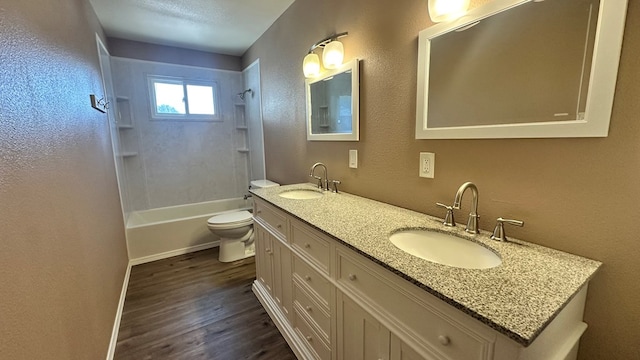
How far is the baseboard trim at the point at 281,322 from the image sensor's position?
1.50 metres

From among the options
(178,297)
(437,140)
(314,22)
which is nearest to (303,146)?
(314,22)

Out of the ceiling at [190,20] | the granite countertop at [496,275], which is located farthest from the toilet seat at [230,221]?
the ceiling at [190,20]

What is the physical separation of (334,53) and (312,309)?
5.13 feet

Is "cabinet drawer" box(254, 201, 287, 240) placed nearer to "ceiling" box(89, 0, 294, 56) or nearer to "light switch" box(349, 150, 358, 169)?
"light switch" box(349, 150, 358, 169)

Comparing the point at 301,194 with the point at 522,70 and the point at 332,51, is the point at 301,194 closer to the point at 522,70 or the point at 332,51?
the point at 332,51

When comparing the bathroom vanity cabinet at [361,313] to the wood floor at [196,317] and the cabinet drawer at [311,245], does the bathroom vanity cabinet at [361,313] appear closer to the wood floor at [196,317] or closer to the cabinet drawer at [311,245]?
the cabinet drawer at [311,245]

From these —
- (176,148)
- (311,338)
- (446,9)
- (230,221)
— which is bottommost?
(311,338)

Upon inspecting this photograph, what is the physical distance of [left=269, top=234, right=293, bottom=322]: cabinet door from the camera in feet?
5.24

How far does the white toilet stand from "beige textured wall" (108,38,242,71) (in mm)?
1873

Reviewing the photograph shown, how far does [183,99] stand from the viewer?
3451 millimetres

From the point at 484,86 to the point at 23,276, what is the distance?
1728 mm

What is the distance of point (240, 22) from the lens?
2590 millimetres

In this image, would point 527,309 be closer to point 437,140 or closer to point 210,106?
point 437,140

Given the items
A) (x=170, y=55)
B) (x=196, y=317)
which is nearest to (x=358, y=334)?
(x=196, y=317)
